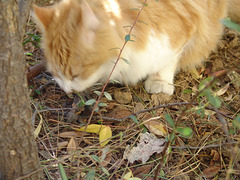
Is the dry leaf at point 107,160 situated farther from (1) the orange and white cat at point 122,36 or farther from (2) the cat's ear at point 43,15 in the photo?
(2) the cat's ear at point 43,15

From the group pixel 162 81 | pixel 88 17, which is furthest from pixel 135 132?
pixel 88 17

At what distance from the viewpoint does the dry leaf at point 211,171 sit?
145 cm

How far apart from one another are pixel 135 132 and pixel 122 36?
63 centimetres

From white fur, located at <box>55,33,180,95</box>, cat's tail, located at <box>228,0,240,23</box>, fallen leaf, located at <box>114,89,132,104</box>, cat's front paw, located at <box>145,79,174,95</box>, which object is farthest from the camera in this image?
cat's tail, located at <box>228,0,240,23</box>

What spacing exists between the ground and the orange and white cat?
197 millimetres

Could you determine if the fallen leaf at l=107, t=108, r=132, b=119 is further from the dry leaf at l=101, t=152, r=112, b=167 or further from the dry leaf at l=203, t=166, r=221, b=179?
the dry leaf at l=203, t=166, r=221, b=179

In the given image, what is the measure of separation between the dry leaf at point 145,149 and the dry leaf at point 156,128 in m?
0.05

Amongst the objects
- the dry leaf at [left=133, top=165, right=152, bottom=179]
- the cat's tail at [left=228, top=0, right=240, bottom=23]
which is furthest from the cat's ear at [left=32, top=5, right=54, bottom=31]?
the cat's tail at [left=228, top=0, right=240, bottom=23]

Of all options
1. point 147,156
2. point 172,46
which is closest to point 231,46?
point 172,46

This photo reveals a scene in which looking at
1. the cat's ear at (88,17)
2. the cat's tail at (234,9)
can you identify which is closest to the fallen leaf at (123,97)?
the cat's ear at (88,17)

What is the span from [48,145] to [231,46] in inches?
75.9

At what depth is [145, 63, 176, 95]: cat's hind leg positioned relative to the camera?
6.67ft

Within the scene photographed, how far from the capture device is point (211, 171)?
1.47 m

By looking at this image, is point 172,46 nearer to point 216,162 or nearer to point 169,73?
point 169,73
